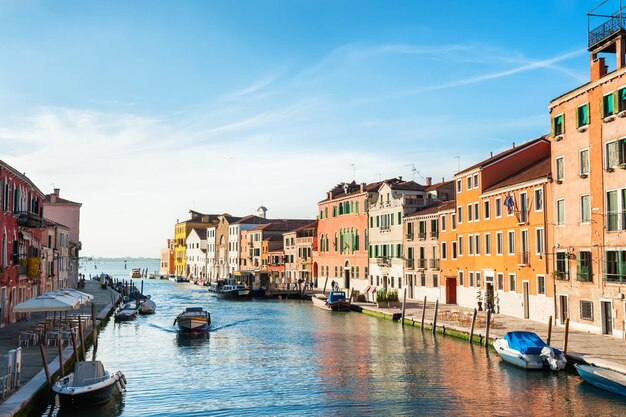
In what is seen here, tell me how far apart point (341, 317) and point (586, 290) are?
20.6 m

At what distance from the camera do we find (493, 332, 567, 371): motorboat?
24961 millimetres

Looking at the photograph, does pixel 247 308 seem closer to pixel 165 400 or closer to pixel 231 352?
pixel 231 352

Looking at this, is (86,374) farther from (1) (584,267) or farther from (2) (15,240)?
(1) (584,267)

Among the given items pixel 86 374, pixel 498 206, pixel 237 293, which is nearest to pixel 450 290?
pixel 498 206

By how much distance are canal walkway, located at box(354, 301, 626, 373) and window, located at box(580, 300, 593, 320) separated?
76 centimetres

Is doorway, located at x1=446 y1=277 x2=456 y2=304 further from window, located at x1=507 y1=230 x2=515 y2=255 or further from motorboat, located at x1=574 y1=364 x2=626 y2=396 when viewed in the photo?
motorboat, located at x1=574 y1=364 x2=626 y2=396

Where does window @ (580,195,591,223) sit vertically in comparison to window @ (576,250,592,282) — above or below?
above

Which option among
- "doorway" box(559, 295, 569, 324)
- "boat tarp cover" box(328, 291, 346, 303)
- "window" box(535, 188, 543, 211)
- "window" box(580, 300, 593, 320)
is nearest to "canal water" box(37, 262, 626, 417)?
"window" box(580, 300, 593, 320)

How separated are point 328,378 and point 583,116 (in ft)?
56.8

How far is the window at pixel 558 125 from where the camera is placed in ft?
109

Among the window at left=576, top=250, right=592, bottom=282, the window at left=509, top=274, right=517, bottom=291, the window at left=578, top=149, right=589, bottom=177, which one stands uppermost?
the window at left=578, top=149, right=589, bottom=177

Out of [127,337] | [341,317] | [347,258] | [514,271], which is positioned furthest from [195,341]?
[347,258]

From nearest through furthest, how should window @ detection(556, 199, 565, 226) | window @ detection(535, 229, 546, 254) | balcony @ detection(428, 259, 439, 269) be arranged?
1. window @ detection(556, 199, 565, 226)
2. window @ detection(535, 229, 546, 254)
3. balcony @ detection(428, 259, 439, 269)

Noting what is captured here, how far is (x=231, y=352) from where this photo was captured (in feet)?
105
